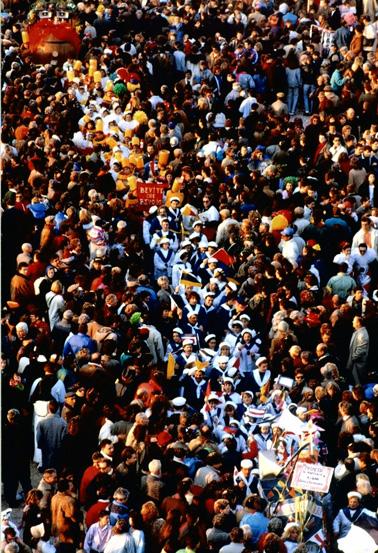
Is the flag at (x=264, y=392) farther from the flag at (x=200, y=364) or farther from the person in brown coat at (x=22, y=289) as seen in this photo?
the person in brown coat at (x=22, y=289)

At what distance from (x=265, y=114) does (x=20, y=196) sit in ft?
20.5

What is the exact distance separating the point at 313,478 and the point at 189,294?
5.59 metres

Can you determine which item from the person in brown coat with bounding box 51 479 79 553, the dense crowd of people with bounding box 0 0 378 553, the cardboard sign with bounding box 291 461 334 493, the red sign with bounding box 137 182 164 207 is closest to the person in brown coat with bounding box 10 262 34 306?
the dense crowd of people with bounding box 0 0 378 553

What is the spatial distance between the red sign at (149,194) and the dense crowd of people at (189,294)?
3 centimetres

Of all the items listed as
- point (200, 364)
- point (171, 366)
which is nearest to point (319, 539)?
point (200, 364)

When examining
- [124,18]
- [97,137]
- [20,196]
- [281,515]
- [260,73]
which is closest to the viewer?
[281,515]

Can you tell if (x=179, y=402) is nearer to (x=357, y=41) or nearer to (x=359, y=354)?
(x=359, y=354)

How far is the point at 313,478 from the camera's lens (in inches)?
757

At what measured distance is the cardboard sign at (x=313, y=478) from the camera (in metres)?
19.2

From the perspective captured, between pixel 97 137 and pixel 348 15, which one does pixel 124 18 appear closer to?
pixel 348 15

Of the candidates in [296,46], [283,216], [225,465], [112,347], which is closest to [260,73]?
[296,46]

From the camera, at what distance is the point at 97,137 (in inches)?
Result: 1213

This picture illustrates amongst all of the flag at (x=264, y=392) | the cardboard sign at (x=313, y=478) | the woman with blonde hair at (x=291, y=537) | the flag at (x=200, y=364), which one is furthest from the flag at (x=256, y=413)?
the woman with blonde hair at (x=291, y=537)

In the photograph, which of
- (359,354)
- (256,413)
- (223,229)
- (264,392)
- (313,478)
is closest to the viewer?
(313,478)
